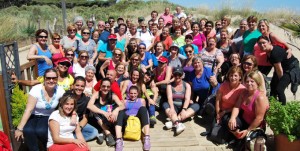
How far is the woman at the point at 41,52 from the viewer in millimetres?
5559

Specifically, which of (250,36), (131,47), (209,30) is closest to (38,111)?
(131,47)

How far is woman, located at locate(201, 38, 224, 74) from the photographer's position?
627 centimetres

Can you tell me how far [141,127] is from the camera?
516cm

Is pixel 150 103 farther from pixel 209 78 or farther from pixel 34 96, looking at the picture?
pixel 34 96

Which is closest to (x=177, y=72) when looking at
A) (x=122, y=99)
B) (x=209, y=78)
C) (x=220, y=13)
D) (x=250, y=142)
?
(x=209, y=78)

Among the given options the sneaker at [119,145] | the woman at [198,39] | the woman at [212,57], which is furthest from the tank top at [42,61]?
the woman at [198,39]

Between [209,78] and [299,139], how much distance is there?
228 centimetres

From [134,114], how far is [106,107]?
492 millimetres

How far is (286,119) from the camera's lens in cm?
391

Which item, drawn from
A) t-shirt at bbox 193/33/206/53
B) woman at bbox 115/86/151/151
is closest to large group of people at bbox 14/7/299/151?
woman at bbox 115/86/151/151

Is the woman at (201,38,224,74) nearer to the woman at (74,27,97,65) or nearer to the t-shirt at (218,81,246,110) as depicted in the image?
the t-shirt at (218,81,246,110)

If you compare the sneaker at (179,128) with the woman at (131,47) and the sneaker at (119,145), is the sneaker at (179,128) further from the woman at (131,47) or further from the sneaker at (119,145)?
the woman at (131,47)

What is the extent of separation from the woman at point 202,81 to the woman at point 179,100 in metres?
0.25

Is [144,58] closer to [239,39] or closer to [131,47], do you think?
[131,47]
